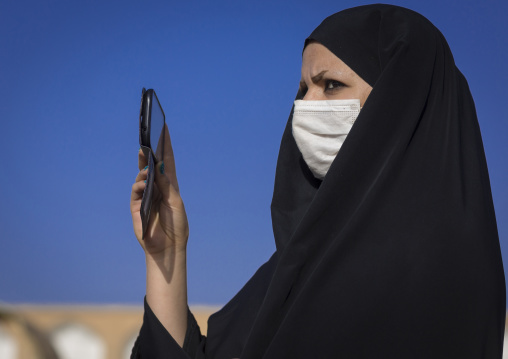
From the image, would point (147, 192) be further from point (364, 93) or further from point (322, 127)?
point (364, 93)

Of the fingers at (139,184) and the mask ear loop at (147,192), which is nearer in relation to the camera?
the mask ear loop at (147,192)

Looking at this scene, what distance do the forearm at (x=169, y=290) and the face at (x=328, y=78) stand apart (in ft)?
2.17

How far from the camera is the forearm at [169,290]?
1869 mm

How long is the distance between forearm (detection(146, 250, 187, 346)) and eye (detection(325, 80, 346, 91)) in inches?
26.9

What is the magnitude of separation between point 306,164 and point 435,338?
84cm

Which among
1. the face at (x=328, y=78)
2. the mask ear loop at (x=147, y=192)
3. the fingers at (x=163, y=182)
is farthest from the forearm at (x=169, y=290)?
the face at (x=328, y=78)

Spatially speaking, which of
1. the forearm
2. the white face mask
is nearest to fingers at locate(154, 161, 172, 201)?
the forearm

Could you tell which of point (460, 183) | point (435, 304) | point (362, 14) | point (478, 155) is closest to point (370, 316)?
point (435, 304)

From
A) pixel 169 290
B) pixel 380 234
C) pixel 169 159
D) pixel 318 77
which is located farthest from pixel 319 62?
pixel 169 290

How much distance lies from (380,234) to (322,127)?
1.62ft

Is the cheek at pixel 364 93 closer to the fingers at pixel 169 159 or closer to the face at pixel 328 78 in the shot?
the face at pixel 328 78

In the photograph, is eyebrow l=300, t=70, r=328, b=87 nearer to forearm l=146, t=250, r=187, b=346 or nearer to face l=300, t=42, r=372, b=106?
face l=300, t=42, r=372, b=106

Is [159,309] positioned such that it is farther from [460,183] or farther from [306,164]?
[460,183]

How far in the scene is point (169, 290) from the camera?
74.3 inches
